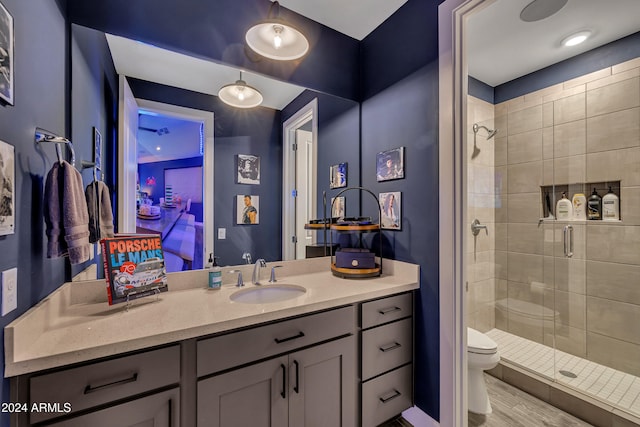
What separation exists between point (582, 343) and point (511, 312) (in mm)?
512

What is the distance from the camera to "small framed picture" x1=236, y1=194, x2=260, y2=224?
1.70 metres

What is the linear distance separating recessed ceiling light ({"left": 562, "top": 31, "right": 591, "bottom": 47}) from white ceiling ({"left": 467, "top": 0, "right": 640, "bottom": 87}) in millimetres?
36

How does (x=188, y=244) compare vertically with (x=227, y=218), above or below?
below

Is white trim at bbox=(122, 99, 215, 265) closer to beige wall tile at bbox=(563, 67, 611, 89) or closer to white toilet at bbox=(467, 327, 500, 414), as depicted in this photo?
white toilet at bbox=(467, 327, 500, 414)

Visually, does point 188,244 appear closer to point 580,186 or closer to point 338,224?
point 338,224

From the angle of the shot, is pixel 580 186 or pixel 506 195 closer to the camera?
pixel 580 186

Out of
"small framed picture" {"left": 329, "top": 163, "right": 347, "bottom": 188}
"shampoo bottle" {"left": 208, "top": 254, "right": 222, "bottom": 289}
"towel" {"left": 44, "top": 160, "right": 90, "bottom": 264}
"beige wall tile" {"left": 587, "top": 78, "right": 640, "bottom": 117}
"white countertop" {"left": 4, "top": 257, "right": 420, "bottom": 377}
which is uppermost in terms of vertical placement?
"beige wall tile" {"left": 587, "top": 78, "right": 640, "bottom": 117}

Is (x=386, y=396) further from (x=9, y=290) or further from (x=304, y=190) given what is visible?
(x=9, y=290)

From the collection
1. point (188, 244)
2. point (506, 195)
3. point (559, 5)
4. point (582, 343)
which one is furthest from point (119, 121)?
point (582, 343)

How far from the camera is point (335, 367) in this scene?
51.1 inches

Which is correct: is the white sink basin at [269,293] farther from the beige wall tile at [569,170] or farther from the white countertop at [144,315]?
the beige wall tile at [569,170]

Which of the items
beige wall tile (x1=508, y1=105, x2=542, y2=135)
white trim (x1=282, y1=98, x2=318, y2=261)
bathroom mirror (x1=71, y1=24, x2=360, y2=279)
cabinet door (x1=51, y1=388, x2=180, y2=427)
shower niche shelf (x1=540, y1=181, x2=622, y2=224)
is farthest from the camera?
beige wall tile (x1=508, y1=105, x2=542, y2=135)

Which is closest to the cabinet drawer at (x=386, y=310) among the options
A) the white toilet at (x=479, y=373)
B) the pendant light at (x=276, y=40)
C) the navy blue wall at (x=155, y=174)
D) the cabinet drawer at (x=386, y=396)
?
the cabinet drawer at (x=386, y=396)

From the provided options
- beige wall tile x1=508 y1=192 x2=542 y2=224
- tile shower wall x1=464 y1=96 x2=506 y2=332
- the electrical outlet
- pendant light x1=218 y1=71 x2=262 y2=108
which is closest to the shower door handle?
beige wall tile x1=508 y1=192 x2=542 y2=224
